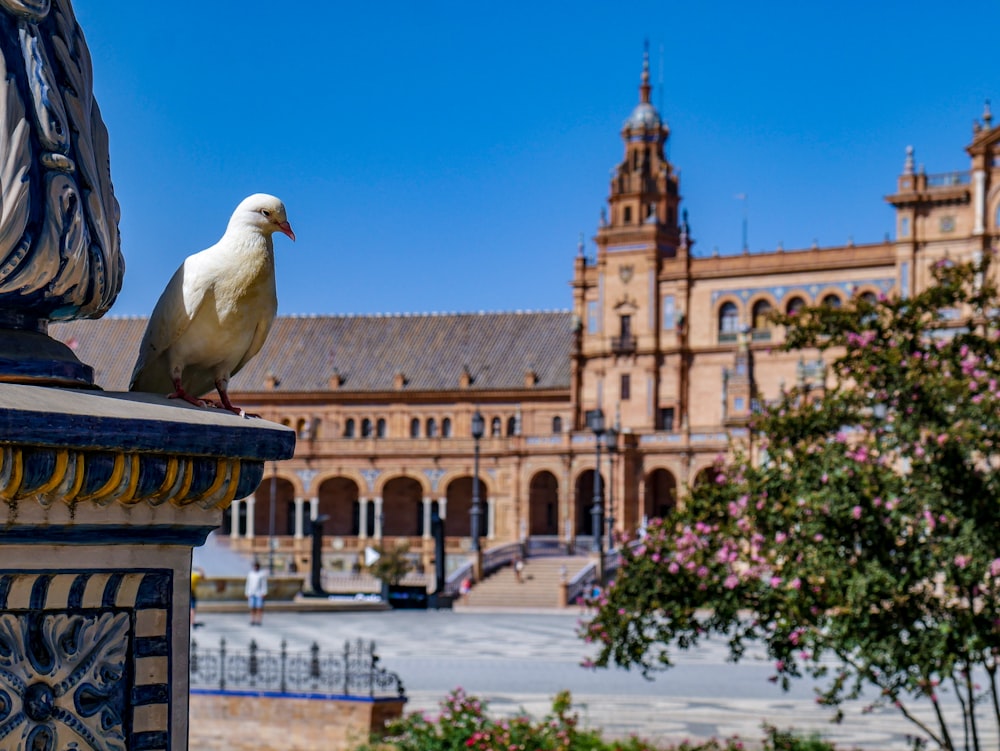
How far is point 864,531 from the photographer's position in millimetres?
12812

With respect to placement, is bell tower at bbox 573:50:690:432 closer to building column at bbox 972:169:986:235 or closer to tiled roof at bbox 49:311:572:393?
tiled roof at bbox 49:311:572:393

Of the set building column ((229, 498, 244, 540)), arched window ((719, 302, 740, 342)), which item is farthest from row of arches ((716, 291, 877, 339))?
building column ((229, 498, 244, 540))

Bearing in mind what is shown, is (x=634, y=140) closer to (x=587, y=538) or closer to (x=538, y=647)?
(x=587, y=538)

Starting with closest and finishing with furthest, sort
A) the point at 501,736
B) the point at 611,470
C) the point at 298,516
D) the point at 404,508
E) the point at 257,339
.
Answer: the point at 257,339 → the point at 501,736 → the point at 611,470 → the point at 298,516 → the point at 404,508

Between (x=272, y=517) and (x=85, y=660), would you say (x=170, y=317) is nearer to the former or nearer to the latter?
(x=85, y=660)

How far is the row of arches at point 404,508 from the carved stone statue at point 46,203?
74.1 meters

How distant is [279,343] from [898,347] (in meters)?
77.6

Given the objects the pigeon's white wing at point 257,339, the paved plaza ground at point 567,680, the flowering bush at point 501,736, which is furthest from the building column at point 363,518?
the pigeon's white wing at point 257,339

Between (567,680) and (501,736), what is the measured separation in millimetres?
12565

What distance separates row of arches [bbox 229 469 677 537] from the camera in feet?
257

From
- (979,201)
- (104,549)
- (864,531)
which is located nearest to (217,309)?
(104,549)

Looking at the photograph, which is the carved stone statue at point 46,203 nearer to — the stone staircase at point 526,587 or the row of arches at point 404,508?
the stone staircase at point 526,587

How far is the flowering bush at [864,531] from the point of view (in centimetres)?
1243

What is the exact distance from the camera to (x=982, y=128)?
66.7m
